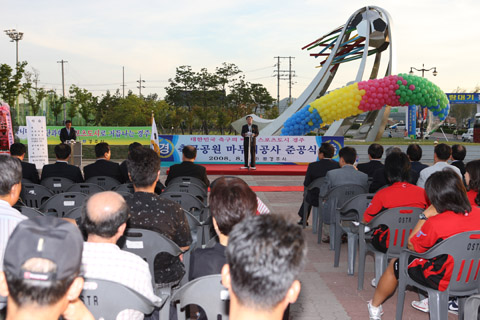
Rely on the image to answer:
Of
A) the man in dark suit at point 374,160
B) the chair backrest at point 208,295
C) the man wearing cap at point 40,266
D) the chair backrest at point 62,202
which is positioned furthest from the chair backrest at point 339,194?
the man wearing cap at point 40,266

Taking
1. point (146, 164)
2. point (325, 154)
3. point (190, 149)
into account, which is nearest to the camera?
point (146, 164)

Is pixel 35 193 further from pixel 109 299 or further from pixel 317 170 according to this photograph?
pixel 317 170

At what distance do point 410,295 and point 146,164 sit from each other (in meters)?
3.07

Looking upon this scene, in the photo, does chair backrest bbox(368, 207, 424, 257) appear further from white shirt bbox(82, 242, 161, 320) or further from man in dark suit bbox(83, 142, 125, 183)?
man in dark suit bbox(83, 142, 125, 183)

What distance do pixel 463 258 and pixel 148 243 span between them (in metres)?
2.24

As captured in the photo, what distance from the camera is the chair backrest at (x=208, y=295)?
2327 mm

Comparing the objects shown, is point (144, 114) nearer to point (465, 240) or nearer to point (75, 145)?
point (75, 145)

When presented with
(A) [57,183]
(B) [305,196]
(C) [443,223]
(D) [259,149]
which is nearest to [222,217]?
(C) [443,223]

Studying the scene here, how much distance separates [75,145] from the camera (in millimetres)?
15477

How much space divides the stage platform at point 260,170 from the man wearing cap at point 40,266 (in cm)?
1280

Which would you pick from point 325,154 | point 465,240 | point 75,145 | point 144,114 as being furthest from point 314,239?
point 144,114

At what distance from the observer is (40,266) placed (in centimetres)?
139

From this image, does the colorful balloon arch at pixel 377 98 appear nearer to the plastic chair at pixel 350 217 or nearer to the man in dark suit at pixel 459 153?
the man in dark suit at pixel 459 153

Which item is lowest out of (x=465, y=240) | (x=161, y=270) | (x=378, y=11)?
(x=161, y=270)
